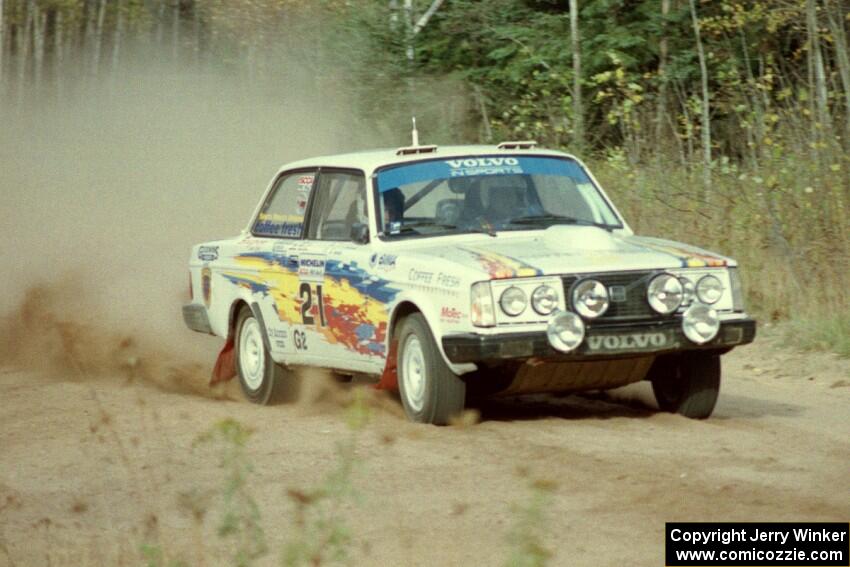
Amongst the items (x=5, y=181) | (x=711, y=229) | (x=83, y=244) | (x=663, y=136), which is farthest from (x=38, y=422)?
(x=5, y=181)

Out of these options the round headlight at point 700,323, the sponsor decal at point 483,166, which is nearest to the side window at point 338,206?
the sponsor decal at point 483,166

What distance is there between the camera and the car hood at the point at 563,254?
836 centimetres

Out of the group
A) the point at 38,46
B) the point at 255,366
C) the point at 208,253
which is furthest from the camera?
the point at 38,46

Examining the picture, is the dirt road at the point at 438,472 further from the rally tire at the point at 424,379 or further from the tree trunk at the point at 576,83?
the tree trunk at the point at 576,83

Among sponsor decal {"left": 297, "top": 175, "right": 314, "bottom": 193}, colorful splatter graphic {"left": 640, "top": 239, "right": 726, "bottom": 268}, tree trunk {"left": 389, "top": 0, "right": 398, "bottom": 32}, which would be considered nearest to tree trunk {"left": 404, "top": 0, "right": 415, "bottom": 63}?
tree trunk {"left": 389, "top": 0, "right": 398, "bottom": 32}

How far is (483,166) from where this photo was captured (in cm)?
972

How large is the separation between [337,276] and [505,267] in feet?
5.03

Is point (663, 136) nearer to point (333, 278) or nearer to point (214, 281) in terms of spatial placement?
point (214, 281)

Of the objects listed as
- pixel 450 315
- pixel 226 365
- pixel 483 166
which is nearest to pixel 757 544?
pixel 450 315

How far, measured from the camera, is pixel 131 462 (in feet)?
26.6

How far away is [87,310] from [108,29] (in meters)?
24.2

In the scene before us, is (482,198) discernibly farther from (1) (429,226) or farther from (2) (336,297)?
(2) (336,297)

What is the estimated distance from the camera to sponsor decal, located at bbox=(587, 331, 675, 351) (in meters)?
8.30

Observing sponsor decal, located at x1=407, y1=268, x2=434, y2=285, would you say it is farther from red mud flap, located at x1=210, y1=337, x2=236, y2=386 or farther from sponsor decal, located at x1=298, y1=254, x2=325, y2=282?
red mud flap, located at x1=210, y1=337, x2=236, y2=386
